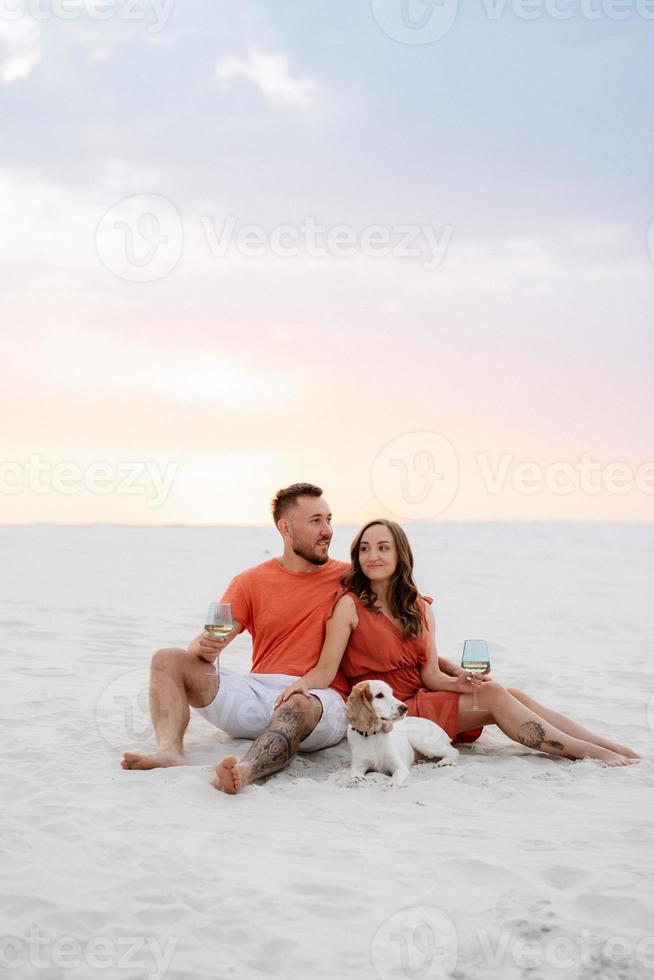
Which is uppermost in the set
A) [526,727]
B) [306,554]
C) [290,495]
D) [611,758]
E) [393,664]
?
[290,495]

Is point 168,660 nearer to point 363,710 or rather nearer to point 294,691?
point 294,691

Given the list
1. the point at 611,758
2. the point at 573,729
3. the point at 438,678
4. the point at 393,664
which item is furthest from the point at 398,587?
the point at 611,758

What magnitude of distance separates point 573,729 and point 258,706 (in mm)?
1779

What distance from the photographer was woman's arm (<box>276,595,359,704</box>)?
16.9ft

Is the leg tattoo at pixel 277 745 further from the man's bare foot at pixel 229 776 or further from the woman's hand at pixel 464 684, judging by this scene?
the woman's hand at pixel 464 684

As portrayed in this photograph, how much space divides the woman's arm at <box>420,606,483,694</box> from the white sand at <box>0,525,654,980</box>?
1.33 ft

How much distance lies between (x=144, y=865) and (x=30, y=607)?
7506 mm

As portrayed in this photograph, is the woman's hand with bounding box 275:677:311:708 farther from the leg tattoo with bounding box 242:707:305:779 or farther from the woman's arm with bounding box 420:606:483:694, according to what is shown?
the woman's arm with bounding box 420:606:483:694

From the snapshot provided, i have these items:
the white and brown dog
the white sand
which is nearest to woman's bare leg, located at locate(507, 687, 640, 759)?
the white sand

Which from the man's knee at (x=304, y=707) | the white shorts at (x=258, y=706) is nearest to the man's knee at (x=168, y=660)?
the white shorts at (x=258, y=706)

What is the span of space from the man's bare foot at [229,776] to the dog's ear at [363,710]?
0.67m

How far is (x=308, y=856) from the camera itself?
3678mm

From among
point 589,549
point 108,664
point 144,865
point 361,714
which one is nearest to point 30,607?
point 108,664

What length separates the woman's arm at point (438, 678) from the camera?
5.23m
